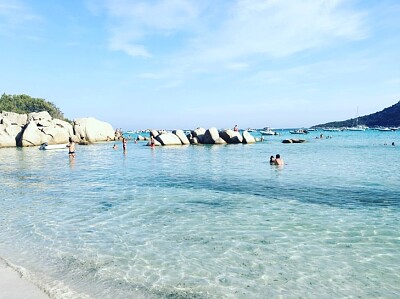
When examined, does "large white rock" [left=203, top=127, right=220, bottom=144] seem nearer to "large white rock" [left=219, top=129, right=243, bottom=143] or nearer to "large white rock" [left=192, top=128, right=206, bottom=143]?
"large white rock" [left=192, top=128, right=206, bottom=143]

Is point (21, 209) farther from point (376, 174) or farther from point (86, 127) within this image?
point (86, 127)

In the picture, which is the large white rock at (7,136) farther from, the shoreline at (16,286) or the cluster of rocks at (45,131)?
the shoreline at (16,286)

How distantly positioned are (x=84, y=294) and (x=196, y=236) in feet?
12.8

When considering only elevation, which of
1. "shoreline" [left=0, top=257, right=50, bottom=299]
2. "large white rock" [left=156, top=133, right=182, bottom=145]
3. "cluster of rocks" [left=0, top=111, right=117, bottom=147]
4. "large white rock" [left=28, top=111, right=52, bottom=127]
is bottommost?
"shoreline" [left=0, top=257, right=50, bottom=299]

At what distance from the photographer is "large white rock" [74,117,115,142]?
65500 mm

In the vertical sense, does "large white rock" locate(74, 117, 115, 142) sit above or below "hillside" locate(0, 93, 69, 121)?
below

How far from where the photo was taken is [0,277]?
659 cm

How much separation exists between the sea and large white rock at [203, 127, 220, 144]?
39.7 meters

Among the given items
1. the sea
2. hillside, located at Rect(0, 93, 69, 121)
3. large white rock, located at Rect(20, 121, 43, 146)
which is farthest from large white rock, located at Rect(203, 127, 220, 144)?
hillside, located at Rect(0, 93, 69, 121)

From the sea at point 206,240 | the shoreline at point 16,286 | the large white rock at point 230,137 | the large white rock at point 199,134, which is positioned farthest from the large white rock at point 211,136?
the shoreline at point 16,286

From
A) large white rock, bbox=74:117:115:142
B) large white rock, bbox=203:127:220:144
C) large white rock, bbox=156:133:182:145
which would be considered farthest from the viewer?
large white rock, bbox=74:117:115:142

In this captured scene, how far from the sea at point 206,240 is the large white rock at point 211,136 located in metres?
39.7

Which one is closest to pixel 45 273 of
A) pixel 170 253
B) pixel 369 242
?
pixel 170 253

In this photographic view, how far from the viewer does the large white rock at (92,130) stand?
65.5m
